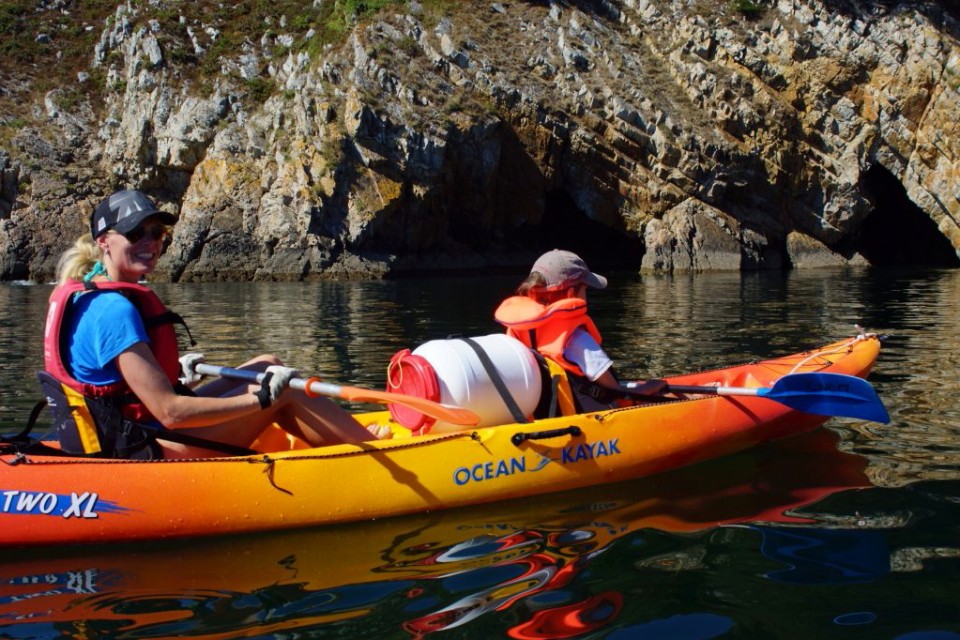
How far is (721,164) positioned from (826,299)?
59.0 feet

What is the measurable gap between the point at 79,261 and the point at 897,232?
149 ft

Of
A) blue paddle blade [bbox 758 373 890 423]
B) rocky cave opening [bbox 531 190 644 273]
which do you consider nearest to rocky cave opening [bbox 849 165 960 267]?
rocky cave opening [bbox 531 190 644 273]

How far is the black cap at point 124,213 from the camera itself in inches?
159

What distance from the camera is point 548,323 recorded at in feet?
18.5

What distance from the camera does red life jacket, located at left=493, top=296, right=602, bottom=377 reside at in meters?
5.57

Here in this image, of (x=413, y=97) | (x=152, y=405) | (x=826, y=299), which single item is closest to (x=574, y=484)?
(x=152, y=405)

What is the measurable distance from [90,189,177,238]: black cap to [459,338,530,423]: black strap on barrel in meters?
1.97

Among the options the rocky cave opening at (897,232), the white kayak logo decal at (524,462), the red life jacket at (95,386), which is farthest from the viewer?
the rocky cave opening at (897,232)

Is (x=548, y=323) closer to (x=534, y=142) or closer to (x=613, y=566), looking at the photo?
(x=613, y=566)

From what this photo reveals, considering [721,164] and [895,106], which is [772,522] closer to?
[721,164]

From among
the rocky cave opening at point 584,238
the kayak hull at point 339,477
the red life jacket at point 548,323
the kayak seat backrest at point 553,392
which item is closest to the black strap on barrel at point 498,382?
the kayak hull at point 339,477

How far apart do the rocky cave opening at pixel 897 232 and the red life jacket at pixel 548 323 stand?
1570 inches

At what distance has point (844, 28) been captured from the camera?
1480 inches

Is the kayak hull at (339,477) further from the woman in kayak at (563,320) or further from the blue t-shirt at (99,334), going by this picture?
the blue t-shirt at (99,334)
